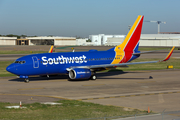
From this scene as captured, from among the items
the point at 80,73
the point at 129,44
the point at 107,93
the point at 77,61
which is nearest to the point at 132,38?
the point at 129,44

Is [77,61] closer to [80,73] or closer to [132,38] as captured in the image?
[80,73]

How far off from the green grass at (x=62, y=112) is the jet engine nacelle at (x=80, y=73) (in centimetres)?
1614

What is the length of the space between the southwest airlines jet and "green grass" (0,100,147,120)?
1563cm

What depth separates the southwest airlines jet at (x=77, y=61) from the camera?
41.4 m

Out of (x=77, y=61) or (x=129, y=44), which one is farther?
(x=129, y=44)

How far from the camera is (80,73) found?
42.7 meters

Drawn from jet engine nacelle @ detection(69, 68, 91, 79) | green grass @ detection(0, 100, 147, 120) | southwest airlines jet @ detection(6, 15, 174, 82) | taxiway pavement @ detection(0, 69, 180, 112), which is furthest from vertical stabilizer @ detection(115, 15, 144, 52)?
green grass @ detection(0, 100, 147, 120)

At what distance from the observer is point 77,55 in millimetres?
45906

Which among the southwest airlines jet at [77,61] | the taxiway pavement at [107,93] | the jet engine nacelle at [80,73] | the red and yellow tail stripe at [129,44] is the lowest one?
the taxiway pavement at [107,93]

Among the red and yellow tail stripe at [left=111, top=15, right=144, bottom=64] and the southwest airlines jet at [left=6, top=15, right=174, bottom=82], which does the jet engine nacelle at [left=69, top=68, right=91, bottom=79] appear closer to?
the southwest airlines jet at [left=6, top=15, right=174, bottom=82]

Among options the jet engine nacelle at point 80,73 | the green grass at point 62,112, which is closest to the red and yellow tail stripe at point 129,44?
the jet engine nacelle at point 80,73

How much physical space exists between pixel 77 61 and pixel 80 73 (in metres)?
3.40

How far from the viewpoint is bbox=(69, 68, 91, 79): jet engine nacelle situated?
42.4 metres

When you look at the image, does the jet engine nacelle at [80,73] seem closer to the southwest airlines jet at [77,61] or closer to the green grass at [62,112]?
the southwest airlines jet at [77,61]
